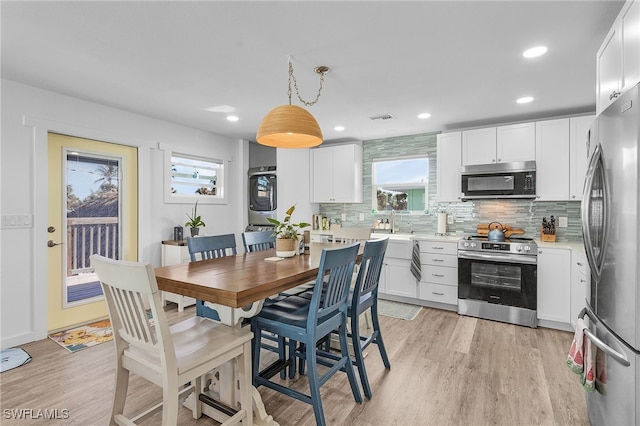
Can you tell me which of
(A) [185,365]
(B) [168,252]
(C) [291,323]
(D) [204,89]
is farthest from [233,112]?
(A) [185,365]

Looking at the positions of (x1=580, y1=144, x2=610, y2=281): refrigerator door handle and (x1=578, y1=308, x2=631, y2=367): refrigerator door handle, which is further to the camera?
(x1=580, y1=144, x2=610, y2=281): refrigerator door handle

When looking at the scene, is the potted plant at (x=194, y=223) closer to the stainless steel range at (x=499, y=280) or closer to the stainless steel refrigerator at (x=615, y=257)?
the stainless steel range at (x=499, y=280)

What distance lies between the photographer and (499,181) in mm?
3811

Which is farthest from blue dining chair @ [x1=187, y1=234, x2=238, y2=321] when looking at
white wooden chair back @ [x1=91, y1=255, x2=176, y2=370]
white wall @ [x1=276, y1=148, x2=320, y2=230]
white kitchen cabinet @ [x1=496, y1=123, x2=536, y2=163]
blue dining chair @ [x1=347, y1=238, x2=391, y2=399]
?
white kitchen cabinet @ [x1=496, y1=123, x2=536, y2=163]

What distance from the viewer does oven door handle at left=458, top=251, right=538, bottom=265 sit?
11.2 feet

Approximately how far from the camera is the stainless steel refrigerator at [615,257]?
4.36 ft

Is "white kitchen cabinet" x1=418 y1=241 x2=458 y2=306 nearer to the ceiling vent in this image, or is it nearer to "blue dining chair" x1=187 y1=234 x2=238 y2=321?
the ceiling vent

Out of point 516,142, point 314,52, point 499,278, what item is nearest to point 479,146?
point 516,142

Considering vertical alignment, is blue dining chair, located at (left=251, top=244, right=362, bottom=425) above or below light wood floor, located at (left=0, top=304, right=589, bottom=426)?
above

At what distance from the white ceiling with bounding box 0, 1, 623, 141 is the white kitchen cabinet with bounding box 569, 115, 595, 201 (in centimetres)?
19

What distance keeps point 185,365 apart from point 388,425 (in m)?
1.22

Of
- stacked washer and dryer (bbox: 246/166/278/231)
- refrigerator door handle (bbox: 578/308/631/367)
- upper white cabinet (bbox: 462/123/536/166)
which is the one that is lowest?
refrigerator door handle (bbox: 578/308/631/367)

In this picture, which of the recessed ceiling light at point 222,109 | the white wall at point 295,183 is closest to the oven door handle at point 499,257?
the white wall at point 295,183

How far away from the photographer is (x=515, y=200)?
4.03 metres
